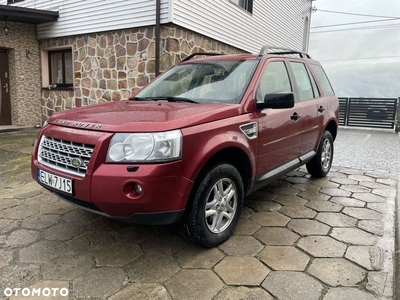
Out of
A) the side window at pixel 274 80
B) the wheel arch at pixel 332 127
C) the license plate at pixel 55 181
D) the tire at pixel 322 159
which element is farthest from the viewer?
the wheel arch at pixel 332 127

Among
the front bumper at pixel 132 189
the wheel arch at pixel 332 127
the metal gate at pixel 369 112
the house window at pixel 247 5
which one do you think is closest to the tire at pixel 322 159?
the wheel arch at pixel 332 127

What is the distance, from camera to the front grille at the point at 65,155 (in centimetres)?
220

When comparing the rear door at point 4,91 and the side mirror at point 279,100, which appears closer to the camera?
the side mirror at point 279,100

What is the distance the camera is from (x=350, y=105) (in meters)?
13.4

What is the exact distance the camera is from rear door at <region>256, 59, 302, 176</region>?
9.77 ft

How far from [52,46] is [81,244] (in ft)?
27.7

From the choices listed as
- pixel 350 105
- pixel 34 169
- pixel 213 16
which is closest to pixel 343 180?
pixel 34 169

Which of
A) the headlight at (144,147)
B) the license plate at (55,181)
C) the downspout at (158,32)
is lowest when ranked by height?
the license plate at (55,181)

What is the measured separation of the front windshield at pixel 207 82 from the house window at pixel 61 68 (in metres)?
6.87

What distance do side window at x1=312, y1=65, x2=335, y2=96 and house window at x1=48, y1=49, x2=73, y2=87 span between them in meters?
7.48

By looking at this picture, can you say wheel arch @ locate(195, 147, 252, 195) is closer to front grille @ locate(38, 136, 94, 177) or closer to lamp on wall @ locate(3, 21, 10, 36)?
front grille @ locate(38, 136, 94, 177)

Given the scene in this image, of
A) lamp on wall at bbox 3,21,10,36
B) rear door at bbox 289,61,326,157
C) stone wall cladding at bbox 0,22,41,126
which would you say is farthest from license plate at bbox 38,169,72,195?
stone wall cladding at bbox 0,22,41,126

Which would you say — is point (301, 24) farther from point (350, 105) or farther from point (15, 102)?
point (15, 102)

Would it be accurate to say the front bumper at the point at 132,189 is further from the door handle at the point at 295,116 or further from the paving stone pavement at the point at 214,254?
the door handle at the point at 295,116
